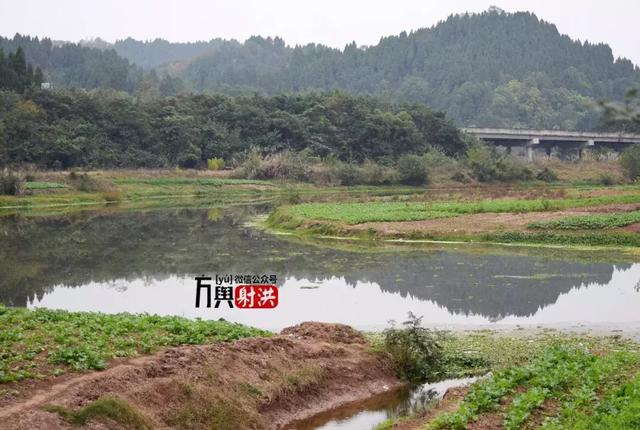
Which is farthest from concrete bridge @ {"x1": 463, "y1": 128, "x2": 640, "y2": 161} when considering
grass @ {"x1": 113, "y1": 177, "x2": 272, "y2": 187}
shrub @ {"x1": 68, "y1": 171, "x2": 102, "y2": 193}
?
shrub @ {"x1": 68, "y1": 171, "x2": 102, "y2": 193}

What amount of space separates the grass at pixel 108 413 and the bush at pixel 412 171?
8073 centimetres

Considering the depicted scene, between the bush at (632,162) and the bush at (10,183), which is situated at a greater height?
the bush at (632,162)

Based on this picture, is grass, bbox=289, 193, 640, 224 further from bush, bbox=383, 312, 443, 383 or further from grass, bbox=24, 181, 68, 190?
grass, bbox=24, 181, 68, 190

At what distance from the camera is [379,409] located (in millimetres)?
15359

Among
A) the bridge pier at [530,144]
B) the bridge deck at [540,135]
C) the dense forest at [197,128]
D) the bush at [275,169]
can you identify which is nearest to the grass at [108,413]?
the dense forest at [197,128]

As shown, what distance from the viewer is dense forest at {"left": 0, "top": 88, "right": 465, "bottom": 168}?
85250 mm

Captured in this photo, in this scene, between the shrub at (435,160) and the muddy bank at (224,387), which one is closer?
the muddy bank at (224,387)

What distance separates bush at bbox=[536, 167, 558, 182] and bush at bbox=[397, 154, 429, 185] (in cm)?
1384

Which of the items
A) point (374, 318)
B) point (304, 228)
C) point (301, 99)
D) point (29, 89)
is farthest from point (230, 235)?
point (301, 99)

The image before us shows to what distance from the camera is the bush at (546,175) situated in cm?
9523

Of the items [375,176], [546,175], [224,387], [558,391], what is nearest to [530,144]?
[546,175]

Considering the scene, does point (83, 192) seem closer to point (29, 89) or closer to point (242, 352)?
point (29, 89)

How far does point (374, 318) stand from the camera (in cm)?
2250

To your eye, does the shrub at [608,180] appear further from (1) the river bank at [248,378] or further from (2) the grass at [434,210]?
(1) the river bank at [248,378]
